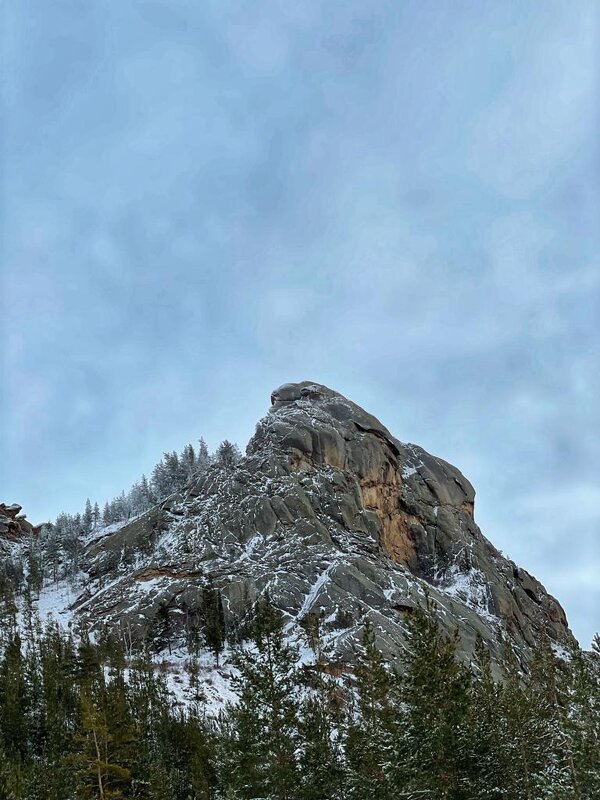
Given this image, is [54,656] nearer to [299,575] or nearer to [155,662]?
[155,662]

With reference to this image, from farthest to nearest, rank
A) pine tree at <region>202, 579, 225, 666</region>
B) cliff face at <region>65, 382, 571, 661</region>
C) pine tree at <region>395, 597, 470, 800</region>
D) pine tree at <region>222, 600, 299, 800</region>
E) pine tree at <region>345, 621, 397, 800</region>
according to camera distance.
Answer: cliff face at <region>65, 382, 571, 661</region> → pine tree at <region>202, 579, 225, 666</region> → pine tree at <region>345, 621, 397, 800</region> → pine tree at <region>222, 600, 299, 800</region> → pine tree at <region>395, 597, 470, 800</region>

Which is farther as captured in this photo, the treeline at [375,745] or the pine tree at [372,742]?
the pine tree at [372,742]

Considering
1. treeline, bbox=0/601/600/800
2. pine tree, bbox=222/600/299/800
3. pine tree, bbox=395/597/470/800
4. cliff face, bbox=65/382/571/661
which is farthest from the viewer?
cliff face, bbox=65/382/571/661

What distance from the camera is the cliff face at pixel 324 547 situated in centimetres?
9062

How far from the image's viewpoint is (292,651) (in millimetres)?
34375

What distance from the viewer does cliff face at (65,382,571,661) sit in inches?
3568

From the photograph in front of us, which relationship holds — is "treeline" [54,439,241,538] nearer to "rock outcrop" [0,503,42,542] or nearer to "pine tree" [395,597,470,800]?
"rock outcrop" [0,503,42,542]

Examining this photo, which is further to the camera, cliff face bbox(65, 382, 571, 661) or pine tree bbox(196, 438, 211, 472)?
pine tree bbox(196, 438, 211, 472)

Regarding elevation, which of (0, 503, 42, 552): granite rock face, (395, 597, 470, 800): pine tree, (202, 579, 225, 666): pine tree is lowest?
(395, 597, 470, 800): pine tree

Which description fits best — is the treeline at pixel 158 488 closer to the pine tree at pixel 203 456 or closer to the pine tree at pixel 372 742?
the pine tree at pixel 203 456

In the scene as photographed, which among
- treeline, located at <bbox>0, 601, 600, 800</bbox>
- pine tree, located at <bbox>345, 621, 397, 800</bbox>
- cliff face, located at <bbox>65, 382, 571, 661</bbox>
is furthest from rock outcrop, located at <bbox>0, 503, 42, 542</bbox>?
pine tree, located at <bbox>345, 621, 397, 800</bbox>

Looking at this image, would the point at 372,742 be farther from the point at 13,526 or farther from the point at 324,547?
the point at 13,526

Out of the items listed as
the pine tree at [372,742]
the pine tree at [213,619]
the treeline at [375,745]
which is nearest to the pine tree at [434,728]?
the treeline at [375,745]

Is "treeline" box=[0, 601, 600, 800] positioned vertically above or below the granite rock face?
below
